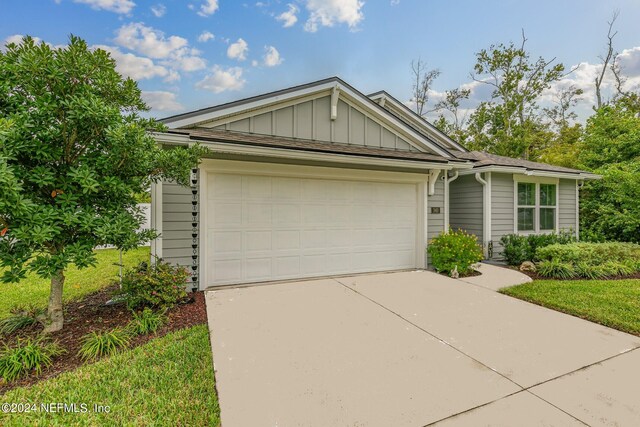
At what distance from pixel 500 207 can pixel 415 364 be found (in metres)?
7.10

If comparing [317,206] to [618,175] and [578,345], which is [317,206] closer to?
[578,345]

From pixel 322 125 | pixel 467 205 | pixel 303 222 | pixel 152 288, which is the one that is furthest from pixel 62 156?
pixel 467 205

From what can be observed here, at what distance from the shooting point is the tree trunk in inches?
136

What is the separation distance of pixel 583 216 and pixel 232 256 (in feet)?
41.1

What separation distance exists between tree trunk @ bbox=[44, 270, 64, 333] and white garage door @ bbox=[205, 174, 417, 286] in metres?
2.02

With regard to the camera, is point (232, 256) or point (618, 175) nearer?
point (232, 256)

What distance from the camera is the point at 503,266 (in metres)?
7.57

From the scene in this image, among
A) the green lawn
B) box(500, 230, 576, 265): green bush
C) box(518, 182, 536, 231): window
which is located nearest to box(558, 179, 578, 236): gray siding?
box(518, 182, 536, 231): window

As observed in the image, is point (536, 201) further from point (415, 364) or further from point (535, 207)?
point (415, 364)

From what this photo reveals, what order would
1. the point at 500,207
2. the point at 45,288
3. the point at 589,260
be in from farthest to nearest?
the point at 500,207
the point at 589,260
the point at 45,288

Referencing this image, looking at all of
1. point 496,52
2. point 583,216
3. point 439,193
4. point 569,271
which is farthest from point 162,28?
point 496,52

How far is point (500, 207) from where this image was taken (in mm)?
8250

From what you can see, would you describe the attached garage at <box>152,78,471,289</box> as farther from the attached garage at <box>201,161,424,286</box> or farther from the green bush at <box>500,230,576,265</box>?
the green bush at <box>500,230,576,265</box>

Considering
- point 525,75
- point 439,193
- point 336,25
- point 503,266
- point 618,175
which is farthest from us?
point 525,75
